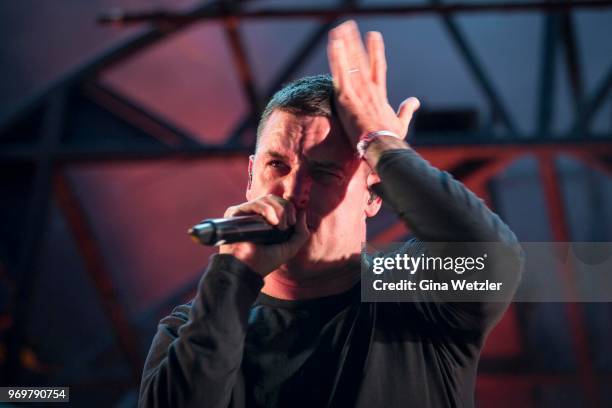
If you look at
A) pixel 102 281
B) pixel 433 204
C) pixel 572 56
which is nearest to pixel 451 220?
pixel 433 204

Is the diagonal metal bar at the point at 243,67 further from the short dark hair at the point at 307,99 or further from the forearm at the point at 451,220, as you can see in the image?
the forearm at the point at 451,220

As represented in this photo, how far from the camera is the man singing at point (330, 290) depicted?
107 centimetres

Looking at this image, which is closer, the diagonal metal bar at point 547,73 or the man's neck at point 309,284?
the man's neck at point 309,284

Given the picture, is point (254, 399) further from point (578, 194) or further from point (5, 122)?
point (578, 194)

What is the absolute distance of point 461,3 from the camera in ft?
10.6

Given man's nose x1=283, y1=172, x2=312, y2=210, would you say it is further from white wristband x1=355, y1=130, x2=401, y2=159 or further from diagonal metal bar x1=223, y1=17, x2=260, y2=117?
diagonal metal bar x1=223, y1=17, x2=260, y2=117

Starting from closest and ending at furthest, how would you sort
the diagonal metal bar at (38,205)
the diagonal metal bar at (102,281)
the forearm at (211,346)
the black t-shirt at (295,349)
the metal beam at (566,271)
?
1. the forearm at (211,346)
2. the black t-shirt at (295,349)
3. the diagonal metal bar at (38,205)
4. the metal beam at (566,271)
5. the diagonal metal bar at (102,281)

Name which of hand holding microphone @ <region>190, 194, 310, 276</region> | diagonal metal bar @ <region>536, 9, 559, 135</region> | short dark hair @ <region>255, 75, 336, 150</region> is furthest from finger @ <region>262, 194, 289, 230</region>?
diagonal metal bar @ <region>536, 9, 559, 135</region>

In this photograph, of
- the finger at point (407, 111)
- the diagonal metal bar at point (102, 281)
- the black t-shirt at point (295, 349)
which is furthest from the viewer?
the diagonal metal bar at point (102, 281)

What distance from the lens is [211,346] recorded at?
1047mm

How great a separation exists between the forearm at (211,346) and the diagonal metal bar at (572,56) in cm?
283

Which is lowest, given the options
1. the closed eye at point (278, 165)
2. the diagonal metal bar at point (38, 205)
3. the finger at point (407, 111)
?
the closed eye at point (278, 165)

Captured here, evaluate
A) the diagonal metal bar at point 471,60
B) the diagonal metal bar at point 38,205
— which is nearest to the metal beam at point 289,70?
the diagonal metal bar at point 471,60

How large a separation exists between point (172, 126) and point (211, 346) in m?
2.54
